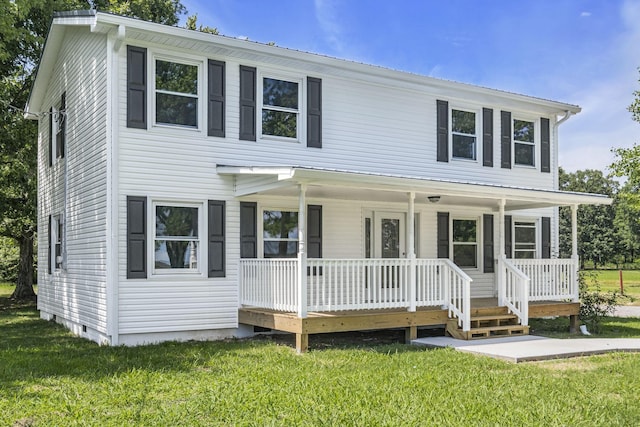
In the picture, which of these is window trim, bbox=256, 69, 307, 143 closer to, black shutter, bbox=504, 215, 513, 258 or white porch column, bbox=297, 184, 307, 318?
white porch column, bbox=297, 184, 307, 318

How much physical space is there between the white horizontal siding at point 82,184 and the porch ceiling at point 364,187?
7.79ft

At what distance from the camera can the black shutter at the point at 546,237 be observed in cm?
1598

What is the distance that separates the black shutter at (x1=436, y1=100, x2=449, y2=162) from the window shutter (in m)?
3.20

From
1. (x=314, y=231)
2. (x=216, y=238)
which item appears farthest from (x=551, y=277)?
(x=216, y=238)

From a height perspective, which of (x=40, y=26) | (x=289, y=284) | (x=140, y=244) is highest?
(x=40, y=26)

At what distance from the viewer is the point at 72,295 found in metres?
13.0

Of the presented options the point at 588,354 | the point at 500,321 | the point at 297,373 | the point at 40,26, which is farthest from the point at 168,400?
the point at 40,26

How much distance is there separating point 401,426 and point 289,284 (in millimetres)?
4856

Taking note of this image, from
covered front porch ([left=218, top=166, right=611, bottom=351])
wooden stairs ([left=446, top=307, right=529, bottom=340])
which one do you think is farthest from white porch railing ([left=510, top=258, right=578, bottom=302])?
wooden stairs ([left=446, top=307, right=529, bottom=340])

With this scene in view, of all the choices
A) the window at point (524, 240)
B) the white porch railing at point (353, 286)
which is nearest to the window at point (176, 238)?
the white porch railing at point (353, 286)

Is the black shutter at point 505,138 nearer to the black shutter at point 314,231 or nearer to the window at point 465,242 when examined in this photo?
the window at point 465,242

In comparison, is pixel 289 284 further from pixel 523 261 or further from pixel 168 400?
pixel 523 261

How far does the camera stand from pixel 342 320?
1041 cm

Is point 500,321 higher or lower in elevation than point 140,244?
lower
